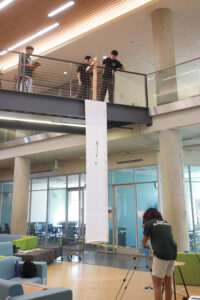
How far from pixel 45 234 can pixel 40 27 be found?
34.0 feet

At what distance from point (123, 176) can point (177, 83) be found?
5.58 m

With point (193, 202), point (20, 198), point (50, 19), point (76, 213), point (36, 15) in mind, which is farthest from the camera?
point (76, 213)

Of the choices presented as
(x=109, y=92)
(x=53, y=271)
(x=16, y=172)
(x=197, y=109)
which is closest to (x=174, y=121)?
(x=197, y=109)

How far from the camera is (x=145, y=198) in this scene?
39.2 feet

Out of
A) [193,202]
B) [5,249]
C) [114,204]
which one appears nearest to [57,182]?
[114,204]

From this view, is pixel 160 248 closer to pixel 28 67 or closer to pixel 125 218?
pixel 28 67

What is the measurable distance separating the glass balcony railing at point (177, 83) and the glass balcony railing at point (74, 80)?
1.54 ft

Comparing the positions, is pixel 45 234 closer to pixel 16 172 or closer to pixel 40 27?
pixel 16 172

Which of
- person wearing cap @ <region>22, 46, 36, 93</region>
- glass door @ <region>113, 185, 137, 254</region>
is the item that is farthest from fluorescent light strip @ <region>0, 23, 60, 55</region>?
glass door @ <region>113, 185, 137, 254</region>

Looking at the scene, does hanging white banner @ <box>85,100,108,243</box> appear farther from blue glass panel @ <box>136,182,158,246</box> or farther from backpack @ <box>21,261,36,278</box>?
blue glass panel @ <box>136,182,158,246</box>

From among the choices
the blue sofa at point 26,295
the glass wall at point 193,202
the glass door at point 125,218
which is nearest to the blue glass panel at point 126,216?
the glass door at point 125,218

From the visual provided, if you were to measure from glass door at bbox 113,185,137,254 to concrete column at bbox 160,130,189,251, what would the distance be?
13.6 feet

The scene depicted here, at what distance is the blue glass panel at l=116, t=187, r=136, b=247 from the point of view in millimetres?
11961

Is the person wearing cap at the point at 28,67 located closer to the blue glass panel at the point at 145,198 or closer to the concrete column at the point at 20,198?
the concrete column at the point at 20,198
